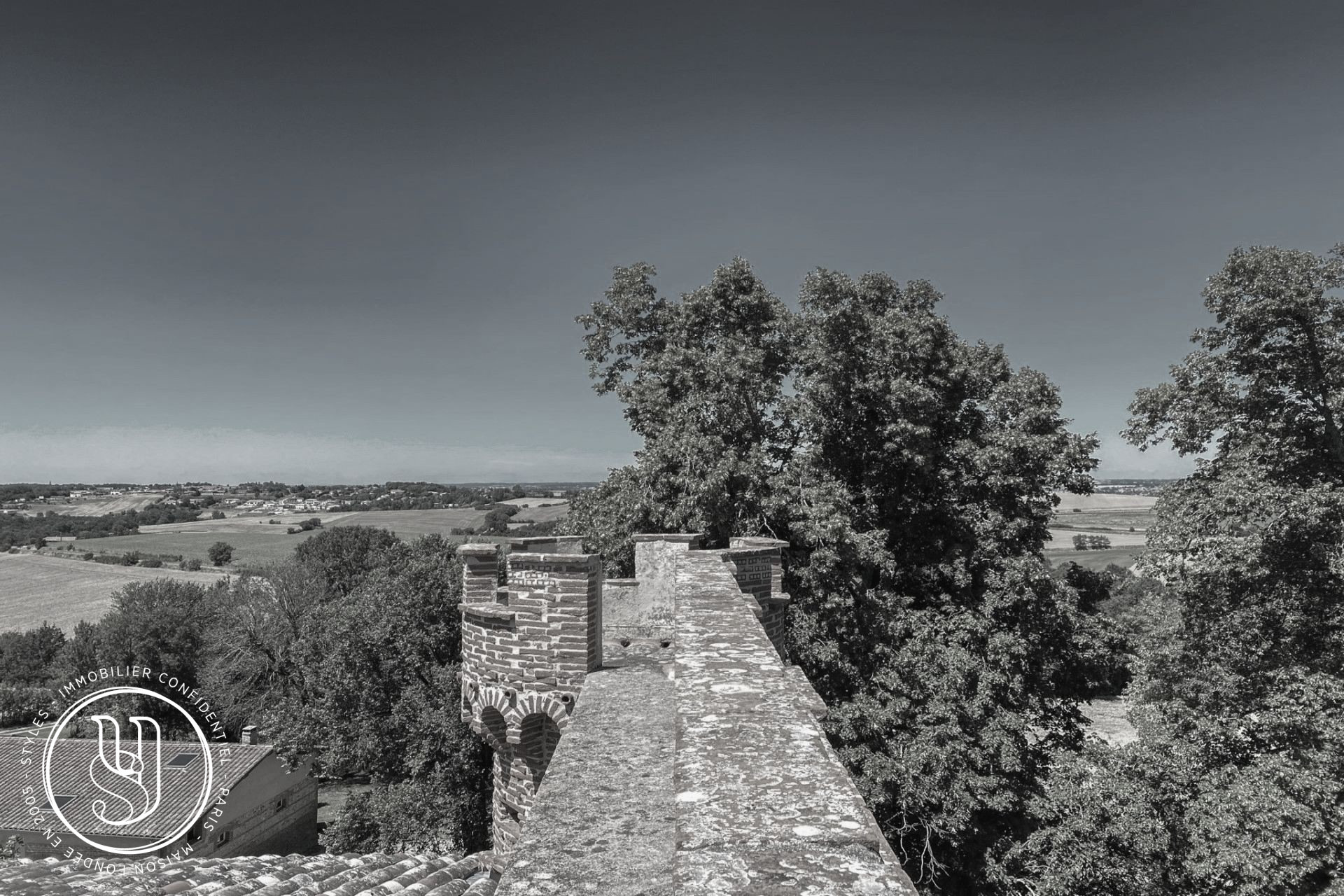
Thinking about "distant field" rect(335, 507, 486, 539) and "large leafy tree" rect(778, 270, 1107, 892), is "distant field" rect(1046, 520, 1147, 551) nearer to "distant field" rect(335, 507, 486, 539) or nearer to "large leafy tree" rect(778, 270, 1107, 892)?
"distant field" rect(335, 507, 486, 539)

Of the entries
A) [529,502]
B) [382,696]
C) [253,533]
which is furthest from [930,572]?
[253,533]

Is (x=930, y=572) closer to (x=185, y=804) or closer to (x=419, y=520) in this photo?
(x=185, y=804)

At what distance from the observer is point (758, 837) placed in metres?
2.05

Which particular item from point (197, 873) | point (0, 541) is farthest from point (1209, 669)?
point (0, 541)

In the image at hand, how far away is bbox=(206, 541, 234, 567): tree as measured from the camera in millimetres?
71375

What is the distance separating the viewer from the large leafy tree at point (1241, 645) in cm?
1005

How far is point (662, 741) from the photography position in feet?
16.1

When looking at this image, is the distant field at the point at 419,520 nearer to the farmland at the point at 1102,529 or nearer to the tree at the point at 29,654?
the tree at the point at 29,654

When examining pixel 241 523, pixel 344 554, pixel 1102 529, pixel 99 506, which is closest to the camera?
pixel 344 554

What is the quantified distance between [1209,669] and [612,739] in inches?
555

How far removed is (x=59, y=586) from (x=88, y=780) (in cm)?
5305

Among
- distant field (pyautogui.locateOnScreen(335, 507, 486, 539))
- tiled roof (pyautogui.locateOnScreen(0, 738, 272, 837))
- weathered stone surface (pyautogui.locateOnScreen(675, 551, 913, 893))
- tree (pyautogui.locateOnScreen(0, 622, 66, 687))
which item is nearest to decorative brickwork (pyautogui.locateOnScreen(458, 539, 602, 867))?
weathered stone surface (pyautogui.locateOnScreen(675, 551, 913, 893))

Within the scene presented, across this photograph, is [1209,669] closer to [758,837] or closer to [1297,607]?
[1297,607]

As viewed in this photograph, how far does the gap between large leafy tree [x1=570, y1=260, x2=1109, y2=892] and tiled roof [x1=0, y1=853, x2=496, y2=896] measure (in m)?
8.35
